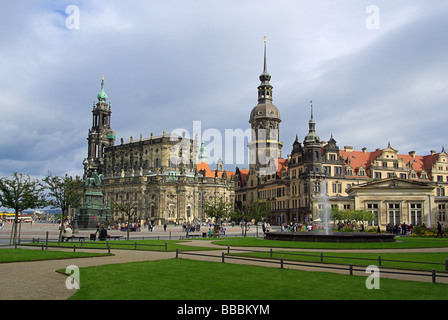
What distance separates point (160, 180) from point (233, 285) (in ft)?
276

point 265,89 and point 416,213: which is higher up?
point 265,89

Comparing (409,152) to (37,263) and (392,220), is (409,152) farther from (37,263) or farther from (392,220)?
(37,263)

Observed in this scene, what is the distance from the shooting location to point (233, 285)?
42.2ft

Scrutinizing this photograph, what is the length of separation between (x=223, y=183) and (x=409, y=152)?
43365 mm

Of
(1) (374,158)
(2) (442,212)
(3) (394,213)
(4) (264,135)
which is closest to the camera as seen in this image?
(3) (394,213)

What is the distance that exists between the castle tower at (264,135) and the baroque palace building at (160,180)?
922 cm

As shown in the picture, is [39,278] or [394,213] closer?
[39,278]

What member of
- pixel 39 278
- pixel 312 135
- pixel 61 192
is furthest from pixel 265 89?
pixel 39 278

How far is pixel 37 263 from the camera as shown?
1891cm

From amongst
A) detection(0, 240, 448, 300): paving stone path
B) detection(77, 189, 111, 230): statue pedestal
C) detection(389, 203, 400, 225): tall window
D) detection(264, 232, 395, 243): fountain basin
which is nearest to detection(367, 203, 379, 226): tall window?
detection(389, 203, 400, 225): tall window

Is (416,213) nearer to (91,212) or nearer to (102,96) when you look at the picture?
(91,212)

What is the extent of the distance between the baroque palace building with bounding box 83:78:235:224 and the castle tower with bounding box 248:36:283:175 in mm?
9217

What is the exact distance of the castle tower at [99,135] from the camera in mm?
119438
